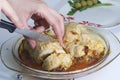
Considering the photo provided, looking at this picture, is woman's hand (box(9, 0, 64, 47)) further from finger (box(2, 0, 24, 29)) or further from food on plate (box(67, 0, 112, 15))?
food on plate (box(67, 0, 112, 15))

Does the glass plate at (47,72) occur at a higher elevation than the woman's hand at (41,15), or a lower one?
lower

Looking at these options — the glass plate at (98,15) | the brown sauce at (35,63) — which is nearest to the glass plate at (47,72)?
the brown sauce at (35,63)

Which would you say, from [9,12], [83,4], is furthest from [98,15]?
[9,12]

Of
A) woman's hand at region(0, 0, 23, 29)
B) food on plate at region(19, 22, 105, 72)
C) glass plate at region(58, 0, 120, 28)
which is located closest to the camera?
woman's hand at region(0, 0, 23, 29)

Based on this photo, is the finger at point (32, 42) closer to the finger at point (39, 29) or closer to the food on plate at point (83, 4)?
the finger at point (39, 29)

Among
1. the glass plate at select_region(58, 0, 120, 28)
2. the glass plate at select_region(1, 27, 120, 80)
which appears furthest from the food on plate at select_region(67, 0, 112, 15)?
the glass plate at select_region(1, 27, 120, 80)

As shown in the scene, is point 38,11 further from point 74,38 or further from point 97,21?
point 97,21
